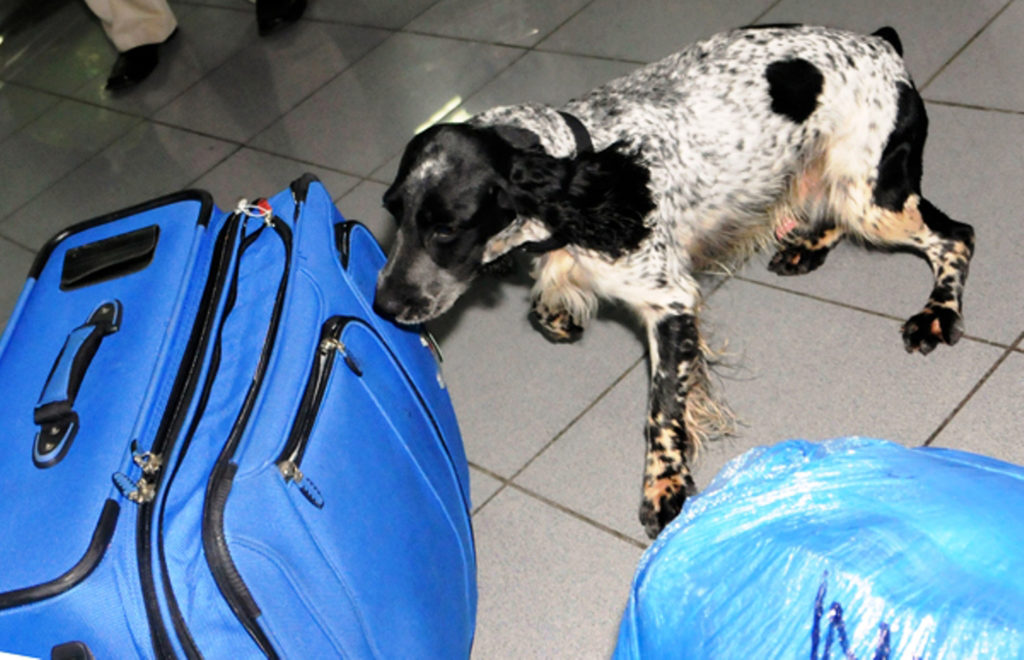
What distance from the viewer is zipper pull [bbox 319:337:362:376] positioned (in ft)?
5.67

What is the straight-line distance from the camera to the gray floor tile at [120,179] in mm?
4012

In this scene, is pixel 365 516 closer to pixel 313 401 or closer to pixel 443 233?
pixel 313 401

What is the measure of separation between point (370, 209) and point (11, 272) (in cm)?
161

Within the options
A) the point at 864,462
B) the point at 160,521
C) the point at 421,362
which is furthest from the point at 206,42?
the point at 864,462

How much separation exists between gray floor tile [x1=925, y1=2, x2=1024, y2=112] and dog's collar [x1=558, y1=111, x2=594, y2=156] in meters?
1.24

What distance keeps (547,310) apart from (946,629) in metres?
1.77

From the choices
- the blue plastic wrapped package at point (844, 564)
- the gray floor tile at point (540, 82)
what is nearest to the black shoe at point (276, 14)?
the gray floor tile at point (540, 82)

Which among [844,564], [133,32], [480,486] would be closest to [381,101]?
[133,32]

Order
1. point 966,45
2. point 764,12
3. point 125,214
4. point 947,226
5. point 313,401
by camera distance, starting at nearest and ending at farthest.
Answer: point 313,401
point 125,214
point 947,226
point 966,45
point 764,12

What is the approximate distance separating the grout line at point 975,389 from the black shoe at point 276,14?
3.75 m

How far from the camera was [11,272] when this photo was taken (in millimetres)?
3885

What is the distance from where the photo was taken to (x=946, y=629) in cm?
84

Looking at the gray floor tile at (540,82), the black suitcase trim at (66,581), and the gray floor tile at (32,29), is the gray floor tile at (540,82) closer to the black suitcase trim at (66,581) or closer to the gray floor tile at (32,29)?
the black suitcase trim at (66,581)

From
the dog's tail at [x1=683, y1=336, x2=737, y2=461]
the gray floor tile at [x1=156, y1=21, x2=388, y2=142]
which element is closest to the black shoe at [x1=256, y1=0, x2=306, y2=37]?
the gray floor tile at [x1=156, y1=21, x2=388, y2=142]
